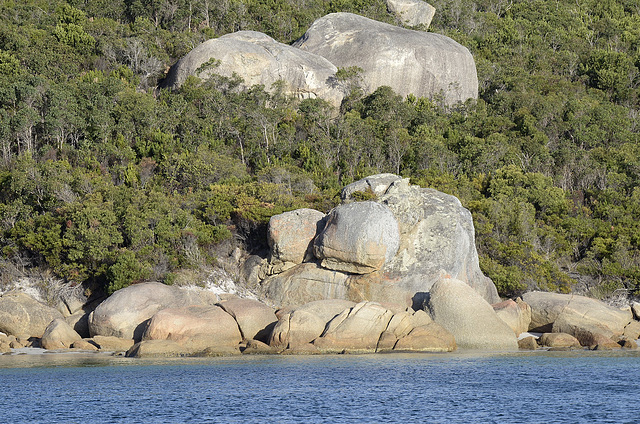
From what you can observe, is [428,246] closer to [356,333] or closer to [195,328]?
[356,333]

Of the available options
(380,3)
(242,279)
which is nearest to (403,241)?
(242,279)

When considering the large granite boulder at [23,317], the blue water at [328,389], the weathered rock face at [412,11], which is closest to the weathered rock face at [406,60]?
the weathered rock face at [412,11]

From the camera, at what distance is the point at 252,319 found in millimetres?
30094

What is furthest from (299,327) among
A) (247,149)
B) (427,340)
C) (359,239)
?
(247,149)

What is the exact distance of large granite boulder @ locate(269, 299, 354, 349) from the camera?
1125 inches

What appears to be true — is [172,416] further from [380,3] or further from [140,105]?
[380,3]

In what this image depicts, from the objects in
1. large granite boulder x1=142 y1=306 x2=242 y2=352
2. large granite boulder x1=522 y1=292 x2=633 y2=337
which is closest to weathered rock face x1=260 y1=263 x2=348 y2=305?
large granite boulder x1=142 y1=306 x2=242 y2=352

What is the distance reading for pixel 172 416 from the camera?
18.3 meters

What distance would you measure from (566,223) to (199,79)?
28690 millimetres

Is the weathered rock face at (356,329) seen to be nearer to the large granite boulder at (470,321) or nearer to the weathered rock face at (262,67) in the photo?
the large granite boulder at (470,321)

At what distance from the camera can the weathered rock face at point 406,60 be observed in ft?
199

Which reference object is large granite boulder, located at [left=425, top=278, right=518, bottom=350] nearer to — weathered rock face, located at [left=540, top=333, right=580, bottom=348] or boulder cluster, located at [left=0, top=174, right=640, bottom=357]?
boulder cluster, located at [left=0, top=174, right=640, bottom=357]

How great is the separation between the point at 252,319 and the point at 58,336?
7.82m

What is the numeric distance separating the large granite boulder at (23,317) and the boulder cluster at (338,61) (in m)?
26.9
